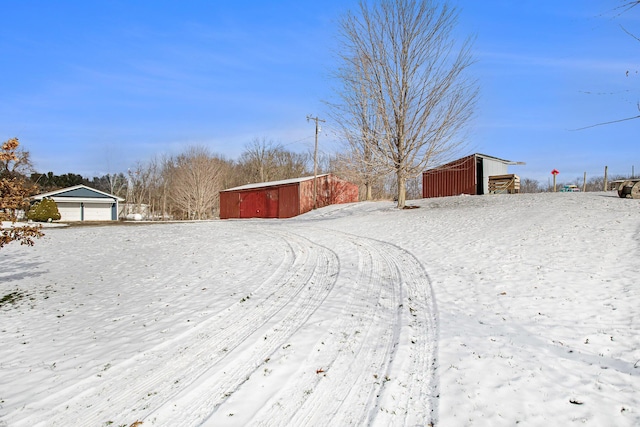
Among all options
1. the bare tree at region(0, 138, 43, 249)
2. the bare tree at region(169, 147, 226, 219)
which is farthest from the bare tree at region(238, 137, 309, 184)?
the bare tree at region(0, 138, 43, 249)

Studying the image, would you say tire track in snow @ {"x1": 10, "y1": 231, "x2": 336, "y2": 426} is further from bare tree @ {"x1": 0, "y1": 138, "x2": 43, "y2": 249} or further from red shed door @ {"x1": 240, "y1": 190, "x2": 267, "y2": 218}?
red shed door @ {"x1": 240, "y1": 190, "x2": 267, "y2": 218}

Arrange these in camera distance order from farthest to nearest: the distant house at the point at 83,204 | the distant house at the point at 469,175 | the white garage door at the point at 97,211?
the white garage door at the point at 97,211, the distant house at the point at 83,204, the distant house at the point at 469,175

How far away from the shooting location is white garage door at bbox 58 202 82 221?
3766cm

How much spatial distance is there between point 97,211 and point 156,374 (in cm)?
4321

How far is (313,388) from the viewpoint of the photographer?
3.45 meters

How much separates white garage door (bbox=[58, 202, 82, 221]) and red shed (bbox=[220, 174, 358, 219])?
54.6 feet

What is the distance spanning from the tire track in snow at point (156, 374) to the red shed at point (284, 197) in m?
22.8

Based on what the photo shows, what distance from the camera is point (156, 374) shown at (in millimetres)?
3879

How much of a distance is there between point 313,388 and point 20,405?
2858 mm

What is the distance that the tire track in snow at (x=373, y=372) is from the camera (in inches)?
119

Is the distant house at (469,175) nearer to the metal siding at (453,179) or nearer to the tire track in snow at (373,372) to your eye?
the metal siding at (453,179)

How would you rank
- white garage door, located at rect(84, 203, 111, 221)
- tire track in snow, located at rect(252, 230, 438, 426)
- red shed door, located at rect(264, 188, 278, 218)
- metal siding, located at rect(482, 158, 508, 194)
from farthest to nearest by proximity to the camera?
white garage door, located at rect(84, 203, 111, 221), red shed door, located at rect(264, 188, 278, 218), metal siding, located at rect(482, 158, 508, 194), tire track in snow, located at rect(252, 230, 438, 426)

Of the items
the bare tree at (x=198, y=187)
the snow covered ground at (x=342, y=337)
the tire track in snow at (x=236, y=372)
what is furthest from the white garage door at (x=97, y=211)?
the tire track in snow at (x=236, y=372)

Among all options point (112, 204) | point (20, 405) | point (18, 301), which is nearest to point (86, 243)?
point (18, 301)
